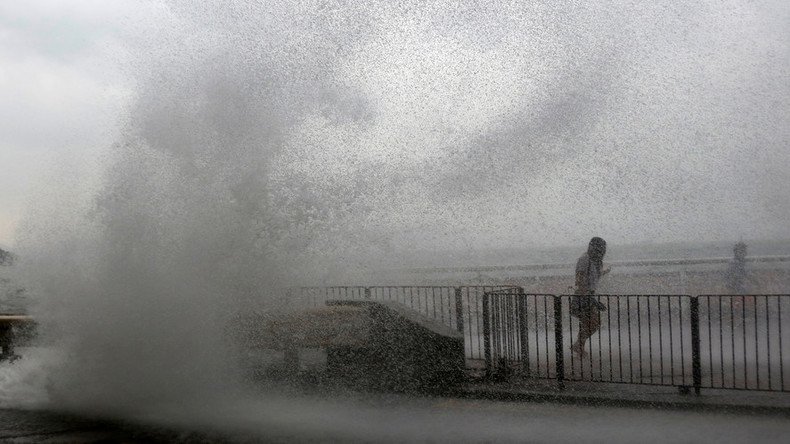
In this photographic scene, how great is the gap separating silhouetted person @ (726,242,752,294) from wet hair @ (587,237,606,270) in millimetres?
5823

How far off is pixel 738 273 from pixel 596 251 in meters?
6.14

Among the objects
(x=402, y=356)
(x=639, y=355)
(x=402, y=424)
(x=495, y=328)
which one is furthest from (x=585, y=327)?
(x=402, y=424)

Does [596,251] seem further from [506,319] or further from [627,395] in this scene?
[627,395]

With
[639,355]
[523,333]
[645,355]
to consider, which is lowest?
[645,355]

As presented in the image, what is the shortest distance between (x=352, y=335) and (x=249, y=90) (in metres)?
3.68

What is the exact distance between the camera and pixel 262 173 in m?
8.88

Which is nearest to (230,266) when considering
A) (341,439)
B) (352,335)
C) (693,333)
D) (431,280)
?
(352,335)

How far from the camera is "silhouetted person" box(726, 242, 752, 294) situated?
45.3 ft

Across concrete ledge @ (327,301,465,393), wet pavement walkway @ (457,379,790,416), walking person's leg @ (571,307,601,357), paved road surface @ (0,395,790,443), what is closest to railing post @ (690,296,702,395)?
wet pavement walkway @ (457,379,790,416)

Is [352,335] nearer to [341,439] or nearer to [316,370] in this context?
[316,370]

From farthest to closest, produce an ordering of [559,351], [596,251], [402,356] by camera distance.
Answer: [596,251] → [402,356] → [559,351]

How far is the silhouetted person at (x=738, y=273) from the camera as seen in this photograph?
13.8 metres

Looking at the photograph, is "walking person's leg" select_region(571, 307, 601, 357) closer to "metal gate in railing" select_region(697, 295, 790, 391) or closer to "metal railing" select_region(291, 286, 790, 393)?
"metal railing" select_region(291, 286, 790, 393)

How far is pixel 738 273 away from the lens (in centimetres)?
1391
